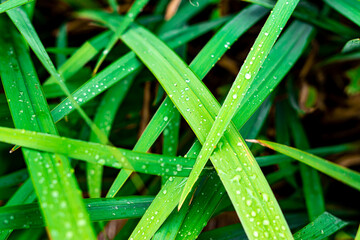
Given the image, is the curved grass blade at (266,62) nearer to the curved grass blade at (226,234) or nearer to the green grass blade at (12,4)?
the curved grass blade at (226,234)

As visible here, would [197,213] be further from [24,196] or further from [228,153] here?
[24,196]

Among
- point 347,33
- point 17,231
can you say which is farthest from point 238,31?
point 17,231

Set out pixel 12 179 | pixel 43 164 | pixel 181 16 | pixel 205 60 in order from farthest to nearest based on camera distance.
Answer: pixel 181 16 < pixel 12 179 < pixel 205 60 < pixel 43 164

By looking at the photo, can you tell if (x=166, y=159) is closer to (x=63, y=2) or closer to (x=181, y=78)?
(x=181, y=78)

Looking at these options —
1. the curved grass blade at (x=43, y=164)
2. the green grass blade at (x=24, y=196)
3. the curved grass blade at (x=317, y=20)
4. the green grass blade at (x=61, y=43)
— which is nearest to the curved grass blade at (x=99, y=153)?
the curved grass blade at (x=43, y=164)

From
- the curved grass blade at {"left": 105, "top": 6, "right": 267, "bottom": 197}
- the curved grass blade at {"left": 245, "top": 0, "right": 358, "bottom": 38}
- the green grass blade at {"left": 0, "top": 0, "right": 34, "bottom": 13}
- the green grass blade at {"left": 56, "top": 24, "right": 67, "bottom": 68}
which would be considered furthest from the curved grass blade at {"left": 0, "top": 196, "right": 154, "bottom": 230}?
the curved grass blade at {"left": 245, "top": 0, "right": 358, "bottom": 38}

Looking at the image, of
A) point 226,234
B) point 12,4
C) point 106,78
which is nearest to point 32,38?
point 12,4
